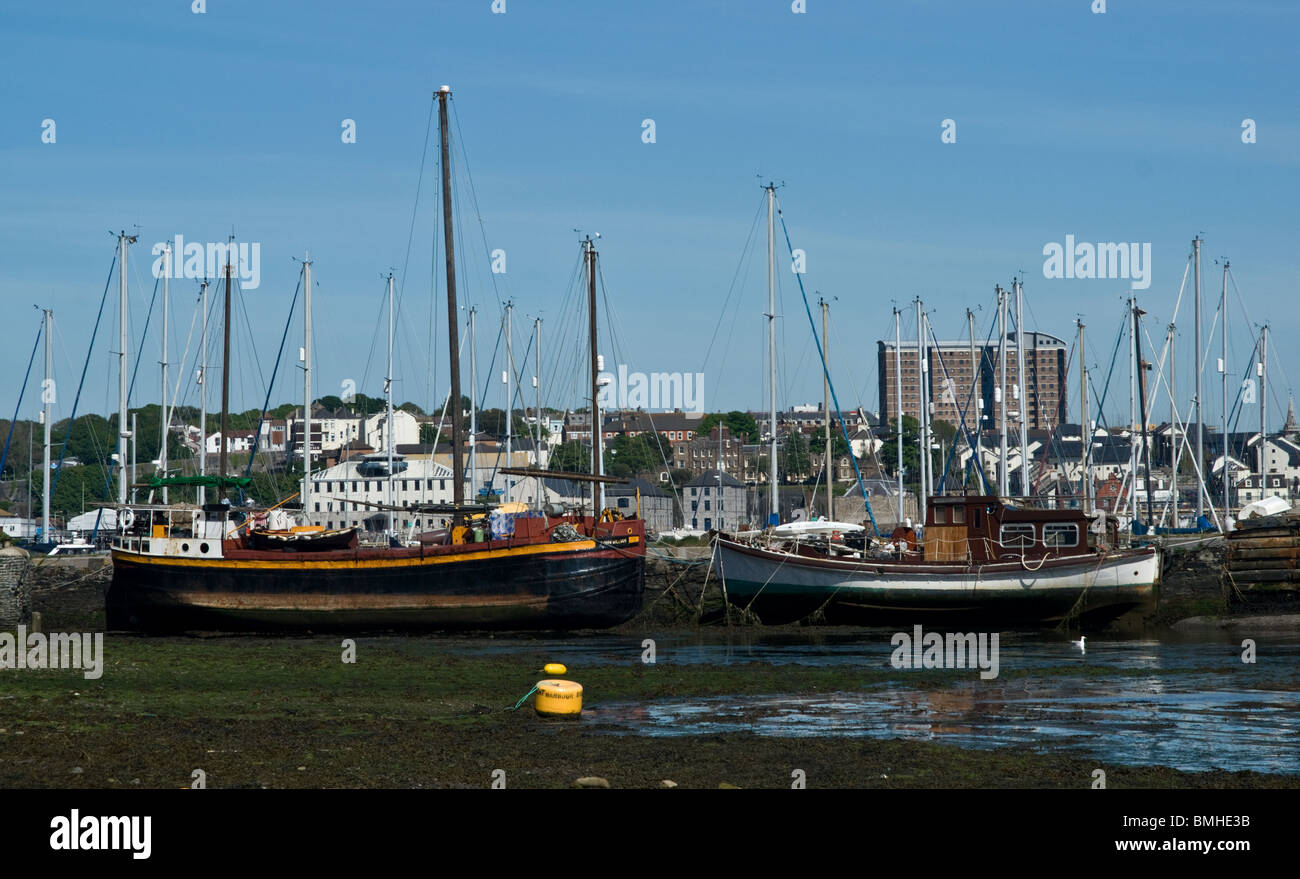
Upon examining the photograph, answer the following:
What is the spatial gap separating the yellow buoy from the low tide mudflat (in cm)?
25

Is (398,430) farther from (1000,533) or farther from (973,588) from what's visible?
(973,588)

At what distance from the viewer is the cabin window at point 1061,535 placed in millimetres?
41406

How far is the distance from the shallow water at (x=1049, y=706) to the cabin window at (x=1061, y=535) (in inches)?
331

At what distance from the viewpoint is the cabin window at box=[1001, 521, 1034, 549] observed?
41281 mm

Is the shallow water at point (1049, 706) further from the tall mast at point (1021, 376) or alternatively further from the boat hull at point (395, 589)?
the tall mast at point (1021, 376)

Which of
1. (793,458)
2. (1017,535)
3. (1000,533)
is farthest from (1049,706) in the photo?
(793,458)

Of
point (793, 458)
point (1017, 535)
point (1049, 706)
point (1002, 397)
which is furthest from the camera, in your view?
point (793, 458)

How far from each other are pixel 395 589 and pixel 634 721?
67.8ft

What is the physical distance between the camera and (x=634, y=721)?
19.8m

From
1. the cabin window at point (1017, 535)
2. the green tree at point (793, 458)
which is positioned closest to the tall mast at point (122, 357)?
the cabin window at point (1017, 535)
